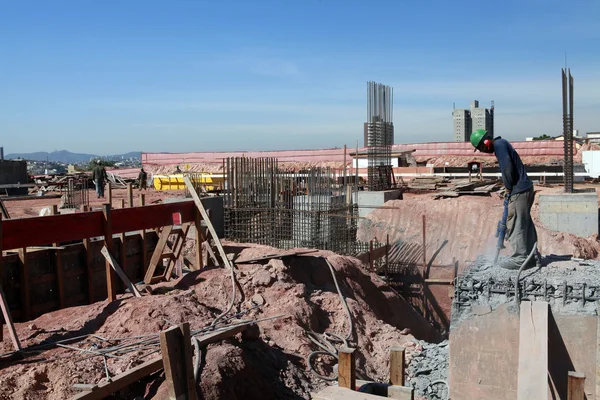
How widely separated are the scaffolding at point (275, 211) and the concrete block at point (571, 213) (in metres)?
5.40

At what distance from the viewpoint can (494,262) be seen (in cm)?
673

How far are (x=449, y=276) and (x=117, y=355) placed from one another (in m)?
11.5

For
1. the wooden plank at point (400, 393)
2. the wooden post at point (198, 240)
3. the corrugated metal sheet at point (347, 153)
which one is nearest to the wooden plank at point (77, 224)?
the wooden post at point (198, 240)

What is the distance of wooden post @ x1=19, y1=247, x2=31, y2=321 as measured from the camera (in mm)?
7492

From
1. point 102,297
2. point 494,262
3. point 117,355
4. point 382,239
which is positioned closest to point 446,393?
point 494,262

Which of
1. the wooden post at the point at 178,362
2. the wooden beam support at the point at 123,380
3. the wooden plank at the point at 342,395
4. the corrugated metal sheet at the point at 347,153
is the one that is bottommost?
the wooden plank at the point at 342,395

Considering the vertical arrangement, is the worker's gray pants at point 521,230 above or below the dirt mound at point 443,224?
above

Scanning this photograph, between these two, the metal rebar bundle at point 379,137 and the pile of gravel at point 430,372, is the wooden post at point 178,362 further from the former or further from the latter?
the metal rebar bundle at point 379,137

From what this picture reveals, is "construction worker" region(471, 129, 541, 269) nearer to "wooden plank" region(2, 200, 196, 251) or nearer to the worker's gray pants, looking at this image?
the worker's gray pants

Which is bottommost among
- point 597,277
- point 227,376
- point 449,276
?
point 449,276

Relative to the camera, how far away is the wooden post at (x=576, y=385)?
462 centimetres

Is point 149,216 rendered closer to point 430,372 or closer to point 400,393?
point 430,372

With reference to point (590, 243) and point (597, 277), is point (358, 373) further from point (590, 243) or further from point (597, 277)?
point (590, 243)

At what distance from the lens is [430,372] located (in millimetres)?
7422
